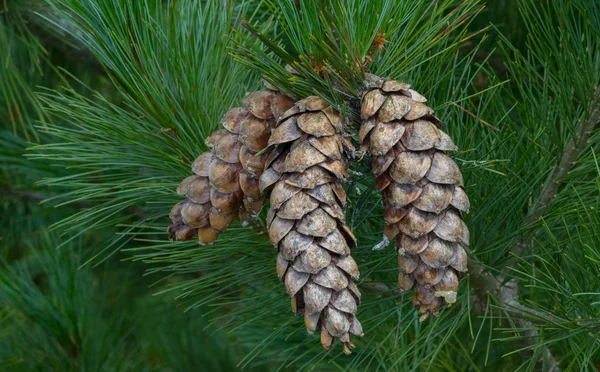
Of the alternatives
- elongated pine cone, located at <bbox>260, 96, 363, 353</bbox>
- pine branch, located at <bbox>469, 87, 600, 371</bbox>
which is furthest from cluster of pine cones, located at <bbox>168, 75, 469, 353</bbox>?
pine branch, located at <bbox>469, 87, 600, 371</bbox>

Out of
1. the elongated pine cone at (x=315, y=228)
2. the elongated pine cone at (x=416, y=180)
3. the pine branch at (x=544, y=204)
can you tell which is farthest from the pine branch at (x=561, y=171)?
the elongated pine cone at (x=315, y=228)

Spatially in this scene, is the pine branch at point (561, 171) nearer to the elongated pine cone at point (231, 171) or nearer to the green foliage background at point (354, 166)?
the green foliage background at point (354, 166)

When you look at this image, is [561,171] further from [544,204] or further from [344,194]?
[344,194]

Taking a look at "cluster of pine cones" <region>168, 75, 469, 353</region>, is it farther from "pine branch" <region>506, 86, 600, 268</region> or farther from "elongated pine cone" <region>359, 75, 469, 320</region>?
"pine branch" <region>506, 86, 600, 268</region>

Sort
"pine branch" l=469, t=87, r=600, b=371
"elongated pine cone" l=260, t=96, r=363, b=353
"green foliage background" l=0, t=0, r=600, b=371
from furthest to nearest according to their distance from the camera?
→ "pine branch" l=469, t=87, r=600, b=371 → "green foliage background" l=0, t=0, r=600, b=371 → "elongated pine cone" l=260, t=96, r=363, b=353

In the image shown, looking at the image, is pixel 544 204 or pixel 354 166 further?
pixel 544 204

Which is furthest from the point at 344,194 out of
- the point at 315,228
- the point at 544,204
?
the point at 544,204
